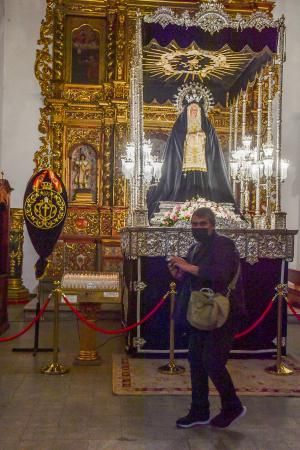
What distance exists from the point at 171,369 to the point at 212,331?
2.36m

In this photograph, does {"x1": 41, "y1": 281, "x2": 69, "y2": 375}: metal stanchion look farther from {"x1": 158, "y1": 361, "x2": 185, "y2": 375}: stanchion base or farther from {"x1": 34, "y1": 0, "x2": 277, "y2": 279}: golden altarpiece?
{"x1": 34, "y1": 0, "x2": 277, "y2": 279}: golden altarpiece

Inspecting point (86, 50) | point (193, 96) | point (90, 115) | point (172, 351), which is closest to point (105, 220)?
point (90, 115)

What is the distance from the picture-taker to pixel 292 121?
14.8 m

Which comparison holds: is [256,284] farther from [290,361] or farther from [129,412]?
[129,412]

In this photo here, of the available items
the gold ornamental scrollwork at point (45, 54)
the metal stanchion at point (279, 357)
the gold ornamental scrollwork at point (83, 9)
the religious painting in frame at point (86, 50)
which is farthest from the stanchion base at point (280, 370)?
the gold ornamental scrollwork at point (83, 9)

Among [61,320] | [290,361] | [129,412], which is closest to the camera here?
[129,412]

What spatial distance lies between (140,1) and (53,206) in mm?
8089

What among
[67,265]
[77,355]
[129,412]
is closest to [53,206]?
[77,355]

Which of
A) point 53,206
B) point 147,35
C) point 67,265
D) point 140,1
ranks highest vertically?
point 140,1

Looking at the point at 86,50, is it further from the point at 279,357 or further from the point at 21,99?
the point at 279,357

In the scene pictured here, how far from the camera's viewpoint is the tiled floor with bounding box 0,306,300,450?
15.4ft

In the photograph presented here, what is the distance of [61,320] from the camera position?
11000mm

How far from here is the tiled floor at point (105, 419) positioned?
15.4 feet

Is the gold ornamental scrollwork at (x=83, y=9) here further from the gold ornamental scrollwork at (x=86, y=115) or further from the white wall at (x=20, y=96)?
the gold ornamental scrollwork at (x=86, y=115)
